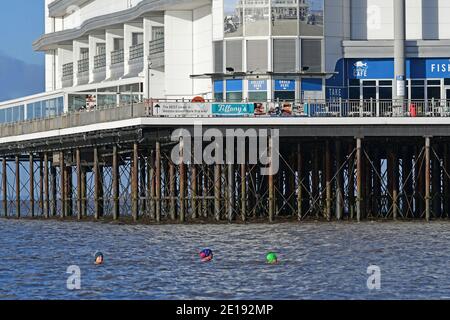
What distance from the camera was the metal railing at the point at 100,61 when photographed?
4048 inches

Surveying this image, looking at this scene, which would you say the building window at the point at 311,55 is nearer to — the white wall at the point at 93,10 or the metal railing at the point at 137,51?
the metal railing at the point at 137,51

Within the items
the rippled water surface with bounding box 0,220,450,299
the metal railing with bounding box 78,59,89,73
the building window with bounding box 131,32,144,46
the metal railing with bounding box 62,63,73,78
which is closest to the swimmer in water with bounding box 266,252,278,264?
the rippled water surface with bounding box 0,220,450,299

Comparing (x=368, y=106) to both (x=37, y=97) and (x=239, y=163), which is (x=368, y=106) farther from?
(x=37, y=97)

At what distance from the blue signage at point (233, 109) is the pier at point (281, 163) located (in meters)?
0.46

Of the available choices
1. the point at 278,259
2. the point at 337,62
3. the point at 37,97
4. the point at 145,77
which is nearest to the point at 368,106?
the point at 337,62

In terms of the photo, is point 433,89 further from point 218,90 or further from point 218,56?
point 218,56

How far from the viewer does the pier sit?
75.8 meters

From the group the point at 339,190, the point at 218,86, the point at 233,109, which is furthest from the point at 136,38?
the point at 233,109

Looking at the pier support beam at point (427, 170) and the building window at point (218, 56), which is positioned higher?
the building window at point (218, 56)

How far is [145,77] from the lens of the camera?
87.8 metres

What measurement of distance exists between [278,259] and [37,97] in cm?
4594

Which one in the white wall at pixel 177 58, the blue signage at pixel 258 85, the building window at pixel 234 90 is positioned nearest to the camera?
the blue signage at pixel 258 85

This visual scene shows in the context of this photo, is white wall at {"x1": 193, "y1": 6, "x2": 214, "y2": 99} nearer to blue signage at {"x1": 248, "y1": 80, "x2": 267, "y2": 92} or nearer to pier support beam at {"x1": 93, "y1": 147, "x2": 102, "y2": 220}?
blue signage at {"x1": 248, "y1": 80, "x2": 267, "y2": 92}

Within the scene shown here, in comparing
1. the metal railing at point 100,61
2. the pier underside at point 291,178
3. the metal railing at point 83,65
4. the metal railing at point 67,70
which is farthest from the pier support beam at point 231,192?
the metal railing at point 67,70
